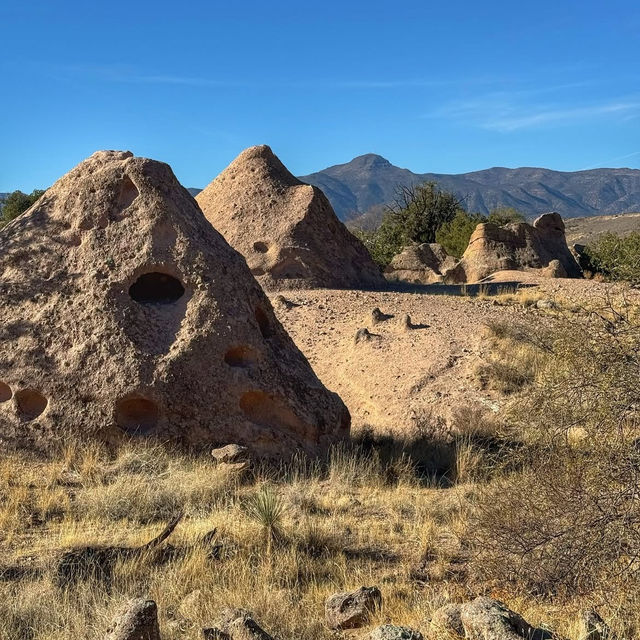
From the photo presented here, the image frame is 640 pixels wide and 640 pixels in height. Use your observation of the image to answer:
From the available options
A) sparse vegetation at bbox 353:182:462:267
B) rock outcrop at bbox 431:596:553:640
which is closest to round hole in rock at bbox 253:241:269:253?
rock outcrop at bbox 431:596:553:640

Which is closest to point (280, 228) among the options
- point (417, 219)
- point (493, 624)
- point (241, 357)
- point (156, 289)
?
point (156, 289)

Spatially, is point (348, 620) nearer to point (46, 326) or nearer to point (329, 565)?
point (329, 565)

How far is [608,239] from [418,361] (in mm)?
16010

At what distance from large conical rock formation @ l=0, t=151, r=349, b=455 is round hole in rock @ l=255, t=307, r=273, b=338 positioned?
12 millimetres

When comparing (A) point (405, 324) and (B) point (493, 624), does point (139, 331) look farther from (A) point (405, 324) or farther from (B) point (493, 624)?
(A) point (405, 324)

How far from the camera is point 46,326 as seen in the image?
6566 mm

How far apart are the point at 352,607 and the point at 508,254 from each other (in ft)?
59.6

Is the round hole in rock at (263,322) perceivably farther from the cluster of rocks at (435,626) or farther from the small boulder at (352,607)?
the cluster of rocks at (435,626)

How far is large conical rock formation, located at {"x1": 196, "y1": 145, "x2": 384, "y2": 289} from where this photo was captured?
1427 centimetres

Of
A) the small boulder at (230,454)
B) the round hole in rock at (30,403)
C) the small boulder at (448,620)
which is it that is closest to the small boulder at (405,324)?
the small boulder at (230,454)

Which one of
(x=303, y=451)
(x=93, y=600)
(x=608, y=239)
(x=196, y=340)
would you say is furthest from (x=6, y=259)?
(x=608, y=239)

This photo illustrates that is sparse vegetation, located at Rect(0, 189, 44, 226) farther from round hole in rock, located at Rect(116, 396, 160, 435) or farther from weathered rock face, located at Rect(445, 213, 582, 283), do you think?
round hole in rock, located at Rect(116, 396, 160, 435)

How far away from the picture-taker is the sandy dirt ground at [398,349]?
31.1 ft

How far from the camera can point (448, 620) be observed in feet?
10.6
